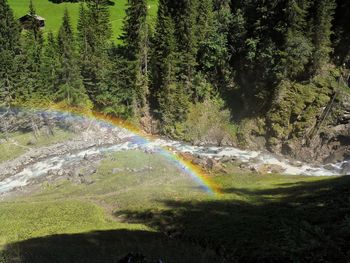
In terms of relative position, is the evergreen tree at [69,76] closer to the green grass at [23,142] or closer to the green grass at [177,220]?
the green grass at [23,142]

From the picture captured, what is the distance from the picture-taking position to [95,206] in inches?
1662

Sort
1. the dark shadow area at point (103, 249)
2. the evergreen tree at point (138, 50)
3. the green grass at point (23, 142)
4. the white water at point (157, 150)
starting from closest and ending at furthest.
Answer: the dark shadow area at point (103, 249) → the white water at point (157, 150) → the green grass at point (23, 142) → the evergreen tree at point (138, 50)

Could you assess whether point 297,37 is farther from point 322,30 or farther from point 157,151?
point 157,151

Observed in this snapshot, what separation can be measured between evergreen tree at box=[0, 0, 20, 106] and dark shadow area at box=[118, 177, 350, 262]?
37265 mm

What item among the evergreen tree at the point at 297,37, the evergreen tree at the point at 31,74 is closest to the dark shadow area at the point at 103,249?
the evergreen tree at the point at 297,37

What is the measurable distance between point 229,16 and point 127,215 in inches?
1803

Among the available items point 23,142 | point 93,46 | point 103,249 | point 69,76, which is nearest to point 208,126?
point 93,46

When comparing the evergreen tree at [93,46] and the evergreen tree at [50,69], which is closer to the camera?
the evergreen tree at [50,69]

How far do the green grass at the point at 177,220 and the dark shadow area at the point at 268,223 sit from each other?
52 mm

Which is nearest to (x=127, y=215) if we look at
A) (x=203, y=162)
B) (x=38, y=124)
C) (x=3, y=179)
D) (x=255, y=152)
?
(x=203, y=162)

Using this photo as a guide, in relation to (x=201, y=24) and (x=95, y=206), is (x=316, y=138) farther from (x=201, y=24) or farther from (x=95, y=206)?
(x=95, y=206)

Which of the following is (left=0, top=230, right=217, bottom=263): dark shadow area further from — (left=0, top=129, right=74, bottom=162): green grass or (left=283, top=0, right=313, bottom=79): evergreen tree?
(left=283, top=0, right=313, bottom=79): evergreen tree

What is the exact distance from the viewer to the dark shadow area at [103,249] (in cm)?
2197

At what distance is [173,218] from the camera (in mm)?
33906
